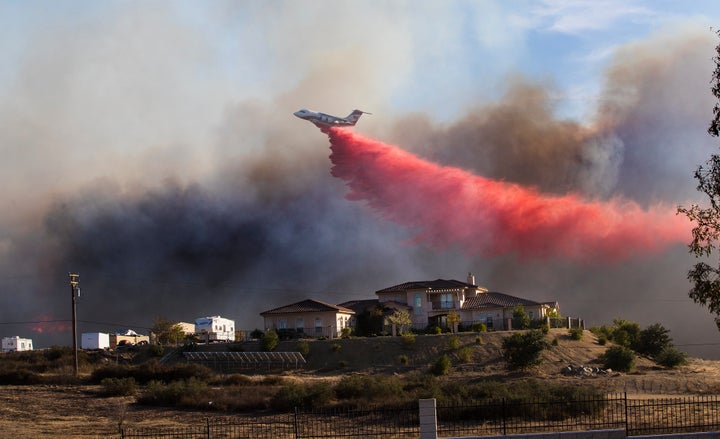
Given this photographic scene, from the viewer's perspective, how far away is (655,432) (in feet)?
115

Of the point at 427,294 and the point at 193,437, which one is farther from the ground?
the point at 427,294

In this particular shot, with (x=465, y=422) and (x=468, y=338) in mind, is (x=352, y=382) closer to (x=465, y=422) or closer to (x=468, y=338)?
(x=465, y=422)

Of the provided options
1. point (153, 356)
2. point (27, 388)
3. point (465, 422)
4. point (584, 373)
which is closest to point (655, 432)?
point (465, 422)

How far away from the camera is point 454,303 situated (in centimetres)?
9456

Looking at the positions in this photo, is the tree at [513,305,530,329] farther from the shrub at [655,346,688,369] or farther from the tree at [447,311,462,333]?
the shrub at [655,346,688,369]

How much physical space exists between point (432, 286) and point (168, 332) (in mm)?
28656

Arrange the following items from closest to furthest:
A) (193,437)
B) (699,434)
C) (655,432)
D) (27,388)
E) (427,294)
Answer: (699,434)
(655,432)
(193,437)
(27,388)
(427,294)

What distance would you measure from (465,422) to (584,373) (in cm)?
2828

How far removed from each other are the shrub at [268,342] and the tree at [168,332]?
15508 millimetres

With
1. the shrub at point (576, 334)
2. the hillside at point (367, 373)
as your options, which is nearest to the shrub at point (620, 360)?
the hillside at point (367, 373)

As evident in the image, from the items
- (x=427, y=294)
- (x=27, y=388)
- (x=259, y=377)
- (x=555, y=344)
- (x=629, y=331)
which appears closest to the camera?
(x=27, y=388)

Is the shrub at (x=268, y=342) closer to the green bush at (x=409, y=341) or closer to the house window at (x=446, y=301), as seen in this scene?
the green bush at (x=409, y=341)

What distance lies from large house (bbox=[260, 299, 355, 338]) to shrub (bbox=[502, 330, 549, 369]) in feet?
79.1

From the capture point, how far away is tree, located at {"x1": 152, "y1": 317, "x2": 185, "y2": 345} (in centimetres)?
9796
